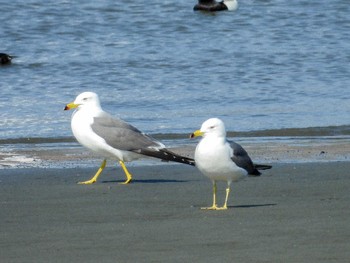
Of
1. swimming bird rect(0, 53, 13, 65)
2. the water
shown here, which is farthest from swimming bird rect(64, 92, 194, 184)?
swimming bird rect(0, 53, 13, 65)

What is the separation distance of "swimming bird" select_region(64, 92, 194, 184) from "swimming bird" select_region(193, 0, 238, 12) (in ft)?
65.4

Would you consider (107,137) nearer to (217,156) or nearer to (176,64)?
(217,156)

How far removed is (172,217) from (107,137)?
2268 mm

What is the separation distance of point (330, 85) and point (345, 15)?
1028cm

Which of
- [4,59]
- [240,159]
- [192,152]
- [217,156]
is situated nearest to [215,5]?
[4,59]

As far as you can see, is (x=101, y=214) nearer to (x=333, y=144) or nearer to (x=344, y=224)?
(x=344, y=224)

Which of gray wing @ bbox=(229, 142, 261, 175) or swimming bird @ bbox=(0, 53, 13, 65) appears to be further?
swimming bird @ bbox=(0, 53, 13, 65)

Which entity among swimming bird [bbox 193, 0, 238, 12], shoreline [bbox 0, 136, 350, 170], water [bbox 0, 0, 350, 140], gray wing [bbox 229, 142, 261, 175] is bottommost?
swimming bird [bbox 193, 0, 238, 12]

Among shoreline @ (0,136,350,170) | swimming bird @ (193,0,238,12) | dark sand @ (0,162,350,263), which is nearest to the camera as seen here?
dark sand @ (0,162,350,263)

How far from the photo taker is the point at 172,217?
776 centimetres

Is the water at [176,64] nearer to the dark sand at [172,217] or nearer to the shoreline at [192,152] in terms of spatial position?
the shoreline at [192,152]

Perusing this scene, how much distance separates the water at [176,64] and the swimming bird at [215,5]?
0.34 metres

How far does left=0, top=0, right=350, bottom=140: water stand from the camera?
15109 millimetres

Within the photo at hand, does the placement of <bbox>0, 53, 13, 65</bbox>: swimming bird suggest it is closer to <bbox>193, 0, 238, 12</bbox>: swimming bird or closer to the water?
the water
